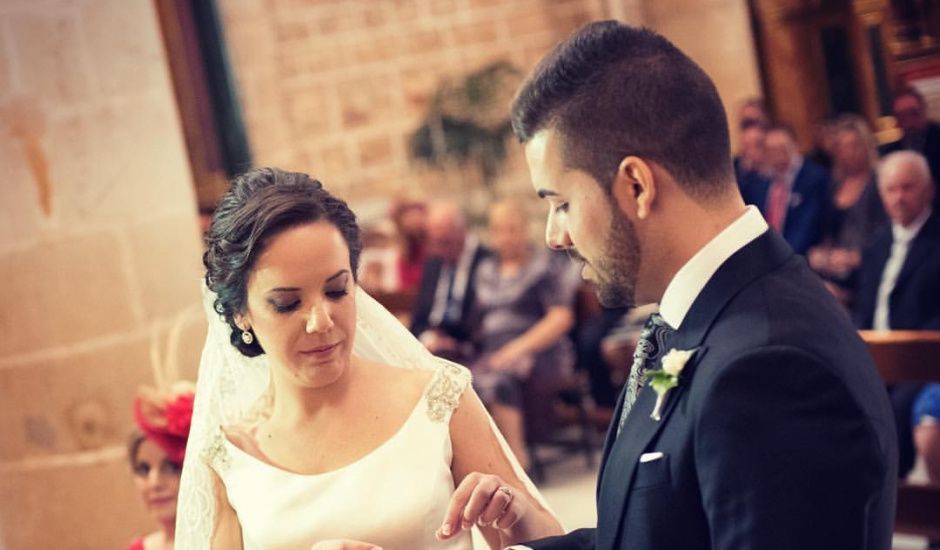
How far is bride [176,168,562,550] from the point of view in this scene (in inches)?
96.7

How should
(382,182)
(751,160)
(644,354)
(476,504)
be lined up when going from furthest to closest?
1. (382,182)
2. (751,160)
3. (476,504)
4. (644,354)

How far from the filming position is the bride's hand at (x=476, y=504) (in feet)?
7.16

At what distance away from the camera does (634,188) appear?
1.71 meters

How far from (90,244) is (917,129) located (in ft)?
14.1

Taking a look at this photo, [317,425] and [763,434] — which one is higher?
[763,434]

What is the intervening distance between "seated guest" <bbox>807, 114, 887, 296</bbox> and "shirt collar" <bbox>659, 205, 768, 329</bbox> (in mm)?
4414

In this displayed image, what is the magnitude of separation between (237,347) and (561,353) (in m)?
4.35

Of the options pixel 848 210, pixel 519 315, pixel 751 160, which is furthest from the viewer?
pixel 751 160

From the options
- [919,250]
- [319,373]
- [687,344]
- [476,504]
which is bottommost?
[919,250]

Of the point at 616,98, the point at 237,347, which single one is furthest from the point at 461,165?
the point at 616,98

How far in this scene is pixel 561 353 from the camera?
686cm

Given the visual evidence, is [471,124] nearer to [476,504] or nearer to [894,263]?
[894,263]

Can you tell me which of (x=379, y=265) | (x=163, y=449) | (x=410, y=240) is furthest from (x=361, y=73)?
(x=163, y=449)

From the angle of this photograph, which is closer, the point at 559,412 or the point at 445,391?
the point at 445,391
